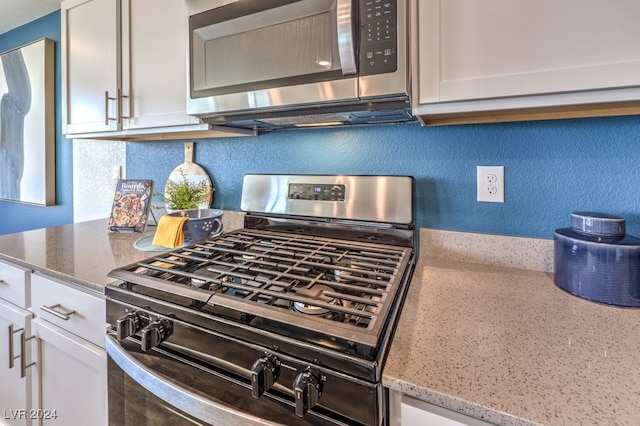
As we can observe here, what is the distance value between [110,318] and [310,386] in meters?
0.63

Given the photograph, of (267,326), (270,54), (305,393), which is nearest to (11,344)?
(267,326)

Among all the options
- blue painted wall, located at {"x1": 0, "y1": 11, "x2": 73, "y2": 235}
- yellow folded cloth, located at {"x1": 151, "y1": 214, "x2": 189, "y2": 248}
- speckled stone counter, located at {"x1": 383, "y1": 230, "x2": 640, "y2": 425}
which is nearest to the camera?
speckled stone counter, located at {"x1": 383, "y1": 230, "x2": 640, "y2": 425}

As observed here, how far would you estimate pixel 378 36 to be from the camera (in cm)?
84

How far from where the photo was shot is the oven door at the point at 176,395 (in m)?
0.58

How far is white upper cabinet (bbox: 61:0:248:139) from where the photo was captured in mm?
1278

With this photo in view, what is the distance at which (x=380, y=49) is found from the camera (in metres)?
0.84

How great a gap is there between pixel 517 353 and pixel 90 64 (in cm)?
199

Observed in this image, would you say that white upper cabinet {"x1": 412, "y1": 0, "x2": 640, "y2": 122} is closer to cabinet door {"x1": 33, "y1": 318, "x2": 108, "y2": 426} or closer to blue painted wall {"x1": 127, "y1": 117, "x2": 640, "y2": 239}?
blue painted wall {"x1": 127, "y1": 117, "x2": 640, "y2": 239}

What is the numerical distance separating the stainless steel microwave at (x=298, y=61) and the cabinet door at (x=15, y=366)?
97cm

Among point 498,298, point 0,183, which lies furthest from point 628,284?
point 0,183

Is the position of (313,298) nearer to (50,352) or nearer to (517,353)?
(517,353)

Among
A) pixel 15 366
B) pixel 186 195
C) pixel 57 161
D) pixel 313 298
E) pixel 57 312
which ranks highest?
pixel 57 161

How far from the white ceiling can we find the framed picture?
0.19m

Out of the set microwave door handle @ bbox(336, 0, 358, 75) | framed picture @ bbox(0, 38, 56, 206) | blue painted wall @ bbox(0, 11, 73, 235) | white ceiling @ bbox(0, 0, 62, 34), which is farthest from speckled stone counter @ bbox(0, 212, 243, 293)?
white ceiling @ bbox(0, 0, 62, 34)
